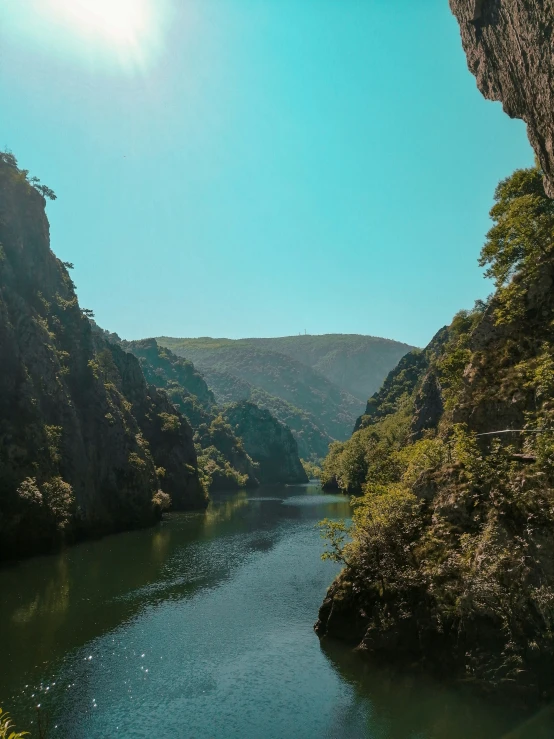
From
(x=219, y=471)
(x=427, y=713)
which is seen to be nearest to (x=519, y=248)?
(x=427, y=713)

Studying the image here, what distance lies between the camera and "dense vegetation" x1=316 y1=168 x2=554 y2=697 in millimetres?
18531

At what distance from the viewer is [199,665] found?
2367 cm

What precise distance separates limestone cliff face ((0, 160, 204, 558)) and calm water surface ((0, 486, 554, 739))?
8.59m

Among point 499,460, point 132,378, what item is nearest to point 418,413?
point 132,378

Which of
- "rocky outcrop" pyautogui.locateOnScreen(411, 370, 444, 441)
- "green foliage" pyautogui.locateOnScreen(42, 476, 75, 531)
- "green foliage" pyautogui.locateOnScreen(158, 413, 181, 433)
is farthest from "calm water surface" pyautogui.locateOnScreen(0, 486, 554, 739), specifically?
"green foliage" pyautogui.locateOnScreen(158, 413, 181, 433)

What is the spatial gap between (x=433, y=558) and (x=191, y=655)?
12.7 metres

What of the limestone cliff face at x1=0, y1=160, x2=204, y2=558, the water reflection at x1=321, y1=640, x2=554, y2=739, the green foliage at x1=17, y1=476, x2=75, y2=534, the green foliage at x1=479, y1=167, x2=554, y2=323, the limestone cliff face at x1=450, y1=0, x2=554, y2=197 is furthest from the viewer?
the limestone cliff face at x1=0, y1=160, x2=204, y2=558

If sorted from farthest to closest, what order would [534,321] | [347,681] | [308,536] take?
[308,536]
[534,321]
[347,681]

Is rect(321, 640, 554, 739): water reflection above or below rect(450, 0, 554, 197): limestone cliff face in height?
below

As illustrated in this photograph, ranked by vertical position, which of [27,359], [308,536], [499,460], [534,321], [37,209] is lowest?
[308,536]

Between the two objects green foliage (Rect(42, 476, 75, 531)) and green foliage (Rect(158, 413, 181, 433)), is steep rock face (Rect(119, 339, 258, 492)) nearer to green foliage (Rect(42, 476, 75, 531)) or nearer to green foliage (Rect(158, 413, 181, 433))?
green foliage (Rect(158, 413, 181, 433))

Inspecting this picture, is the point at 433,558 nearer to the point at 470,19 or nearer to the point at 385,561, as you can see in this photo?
the point at 385,561

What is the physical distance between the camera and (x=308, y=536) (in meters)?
59.0

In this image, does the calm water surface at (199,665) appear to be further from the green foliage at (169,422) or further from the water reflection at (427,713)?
the green foliage at (169,422)
